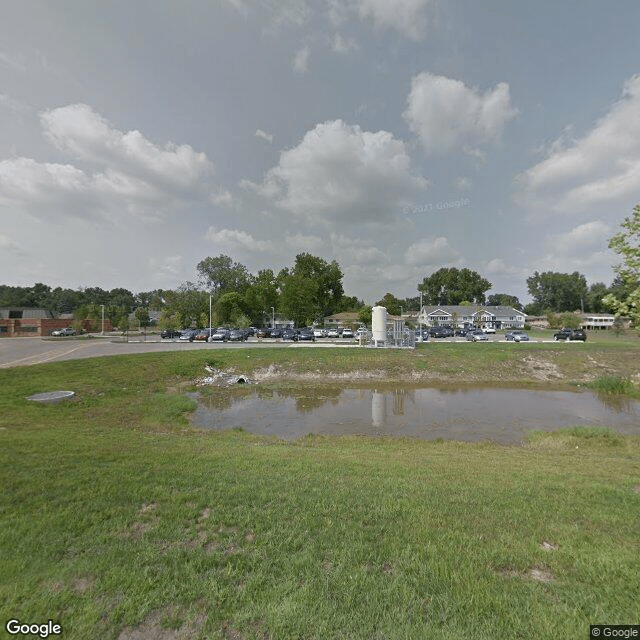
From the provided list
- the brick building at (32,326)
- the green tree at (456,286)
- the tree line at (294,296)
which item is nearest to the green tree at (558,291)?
the tree line at (294,296)

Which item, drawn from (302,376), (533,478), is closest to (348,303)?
(302,376)

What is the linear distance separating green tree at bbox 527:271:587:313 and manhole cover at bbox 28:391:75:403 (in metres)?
134

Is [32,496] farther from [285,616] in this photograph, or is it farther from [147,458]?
[285,616]

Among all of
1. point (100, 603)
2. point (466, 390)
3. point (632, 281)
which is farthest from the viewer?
point (466, 390)

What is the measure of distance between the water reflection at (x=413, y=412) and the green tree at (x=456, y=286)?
101531 mm

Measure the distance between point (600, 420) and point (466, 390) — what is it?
7.10 metres

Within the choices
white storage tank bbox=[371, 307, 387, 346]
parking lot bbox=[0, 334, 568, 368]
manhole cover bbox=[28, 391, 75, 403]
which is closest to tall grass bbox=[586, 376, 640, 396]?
parking lot bbox=[0, 334, 568, 368]

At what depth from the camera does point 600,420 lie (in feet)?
48.5

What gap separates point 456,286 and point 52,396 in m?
120

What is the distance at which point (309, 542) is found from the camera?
3.72 m

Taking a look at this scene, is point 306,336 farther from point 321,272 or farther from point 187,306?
point 321,272

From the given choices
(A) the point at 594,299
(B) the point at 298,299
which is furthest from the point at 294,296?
(A) the point at 594,299

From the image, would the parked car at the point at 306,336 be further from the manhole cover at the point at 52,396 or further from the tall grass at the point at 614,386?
the manhole cover at the point at 52,396

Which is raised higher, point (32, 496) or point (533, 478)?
point (32, 496)
